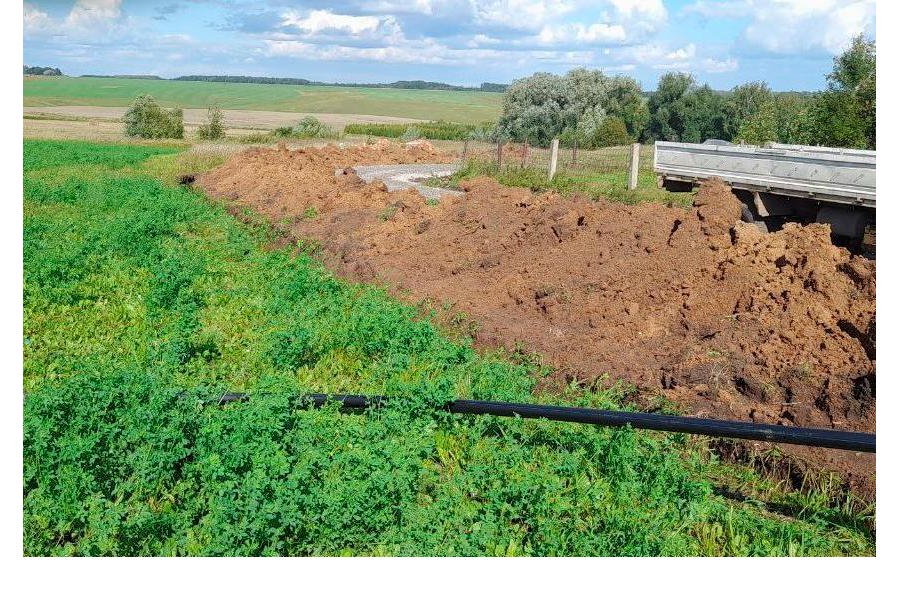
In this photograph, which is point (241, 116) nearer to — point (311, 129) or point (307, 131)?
point (311, 129)

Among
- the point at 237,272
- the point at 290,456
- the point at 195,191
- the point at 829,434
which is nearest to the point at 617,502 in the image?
the point at 829,434

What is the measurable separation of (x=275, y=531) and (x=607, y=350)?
4151mm

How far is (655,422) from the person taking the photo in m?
5.02

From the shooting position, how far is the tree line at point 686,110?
109 ft

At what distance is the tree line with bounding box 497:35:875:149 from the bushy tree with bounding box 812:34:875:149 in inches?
1.6

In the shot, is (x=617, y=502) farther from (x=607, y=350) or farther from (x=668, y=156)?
(x=668, y=156)

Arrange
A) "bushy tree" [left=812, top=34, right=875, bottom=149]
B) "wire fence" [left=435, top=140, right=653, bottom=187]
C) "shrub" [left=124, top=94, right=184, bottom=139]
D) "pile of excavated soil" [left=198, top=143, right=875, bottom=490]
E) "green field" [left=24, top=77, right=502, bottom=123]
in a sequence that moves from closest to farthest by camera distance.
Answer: "pile of excavated soil" [left=198, top=143, right=875, bottom=490]
"wire fence" [left=435, top=140, right=653, bottom=187]
"bushy tree" [left=812, top=34, right=875, bottom=149]
"shrub" [left=124, top=94, right=184, bottom=139]
"green field" [left=24, top=77, right=502, bottom=123]

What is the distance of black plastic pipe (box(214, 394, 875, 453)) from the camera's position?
4770 mm

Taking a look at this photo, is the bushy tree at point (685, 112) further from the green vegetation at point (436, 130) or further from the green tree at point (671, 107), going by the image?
the green vegetation at point (436, 130)

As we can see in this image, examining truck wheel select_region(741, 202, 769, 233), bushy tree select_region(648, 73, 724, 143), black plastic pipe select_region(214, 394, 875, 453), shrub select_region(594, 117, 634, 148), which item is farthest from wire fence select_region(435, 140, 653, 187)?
bushy tree select_region(648, 73, 724, 143)

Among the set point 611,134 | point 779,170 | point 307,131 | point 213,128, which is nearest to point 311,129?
point 307,131

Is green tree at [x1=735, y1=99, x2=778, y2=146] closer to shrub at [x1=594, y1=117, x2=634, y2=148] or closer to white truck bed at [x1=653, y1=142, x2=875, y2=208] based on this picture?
shrub at [x1=594, y1=117, x2=634, y2=148]

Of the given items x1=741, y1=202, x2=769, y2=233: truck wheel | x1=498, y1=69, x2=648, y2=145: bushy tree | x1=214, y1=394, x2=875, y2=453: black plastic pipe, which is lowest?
x1=214, y1=394, x2=875, y2=453: black plastic pipe

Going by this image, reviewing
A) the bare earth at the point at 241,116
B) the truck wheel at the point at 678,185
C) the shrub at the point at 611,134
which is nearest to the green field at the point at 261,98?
the bare earth at the point at 241,116
